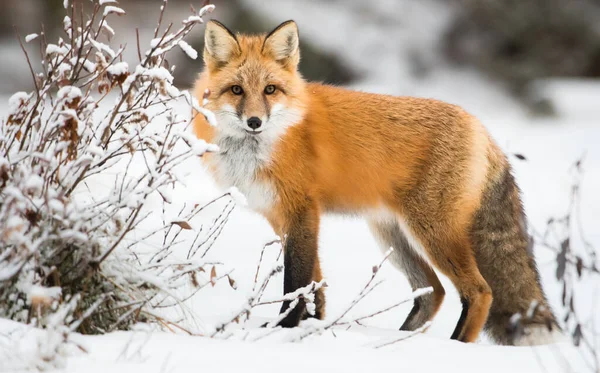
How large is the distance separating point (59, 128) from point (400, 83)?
8807mm

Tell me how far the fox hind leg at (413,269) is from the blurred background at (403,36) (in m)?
6.21

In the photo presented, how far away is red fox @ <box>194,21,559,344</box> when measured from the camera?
3438 mm

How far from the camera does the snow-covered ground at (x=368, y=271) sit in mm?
2062

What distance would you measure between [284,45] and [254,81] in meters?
0.32

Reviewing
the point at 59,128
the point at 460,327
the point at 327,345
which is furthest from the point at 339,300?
the point at 59,128

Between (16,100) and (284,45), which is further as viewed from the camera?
(284,45)

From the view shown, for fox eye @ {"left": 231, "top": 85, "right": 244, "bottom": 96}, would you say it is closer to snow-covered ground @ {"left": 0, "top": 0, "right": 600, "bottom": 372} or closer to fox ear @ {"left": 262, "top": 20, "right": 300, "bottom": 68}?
fox ear @ {"left": 262, "top": 20, "right": 300, "bottom": 68}

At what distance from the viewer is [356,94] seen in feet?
12.7

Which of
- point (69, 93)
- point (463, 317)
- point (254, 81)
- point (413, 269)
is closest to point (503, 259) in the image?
point (463, 317)

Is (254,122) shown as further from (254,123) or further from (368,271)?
(368,271)

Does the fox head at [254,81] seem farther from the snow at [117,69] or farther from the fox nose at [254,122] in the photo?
the snow at [117,69]

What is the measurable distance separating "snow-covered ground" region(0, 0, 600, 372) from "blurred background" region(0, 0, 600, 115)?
0.16ft

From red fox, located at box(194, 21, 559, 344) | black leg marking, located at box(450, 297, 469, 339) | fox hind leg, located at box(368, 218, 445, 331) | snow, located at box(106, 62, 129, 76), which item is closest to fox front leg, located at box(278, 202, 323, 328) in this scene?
red fox, located at box(194, 21, 559, 344)

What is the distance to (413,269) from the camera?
3988 mm
